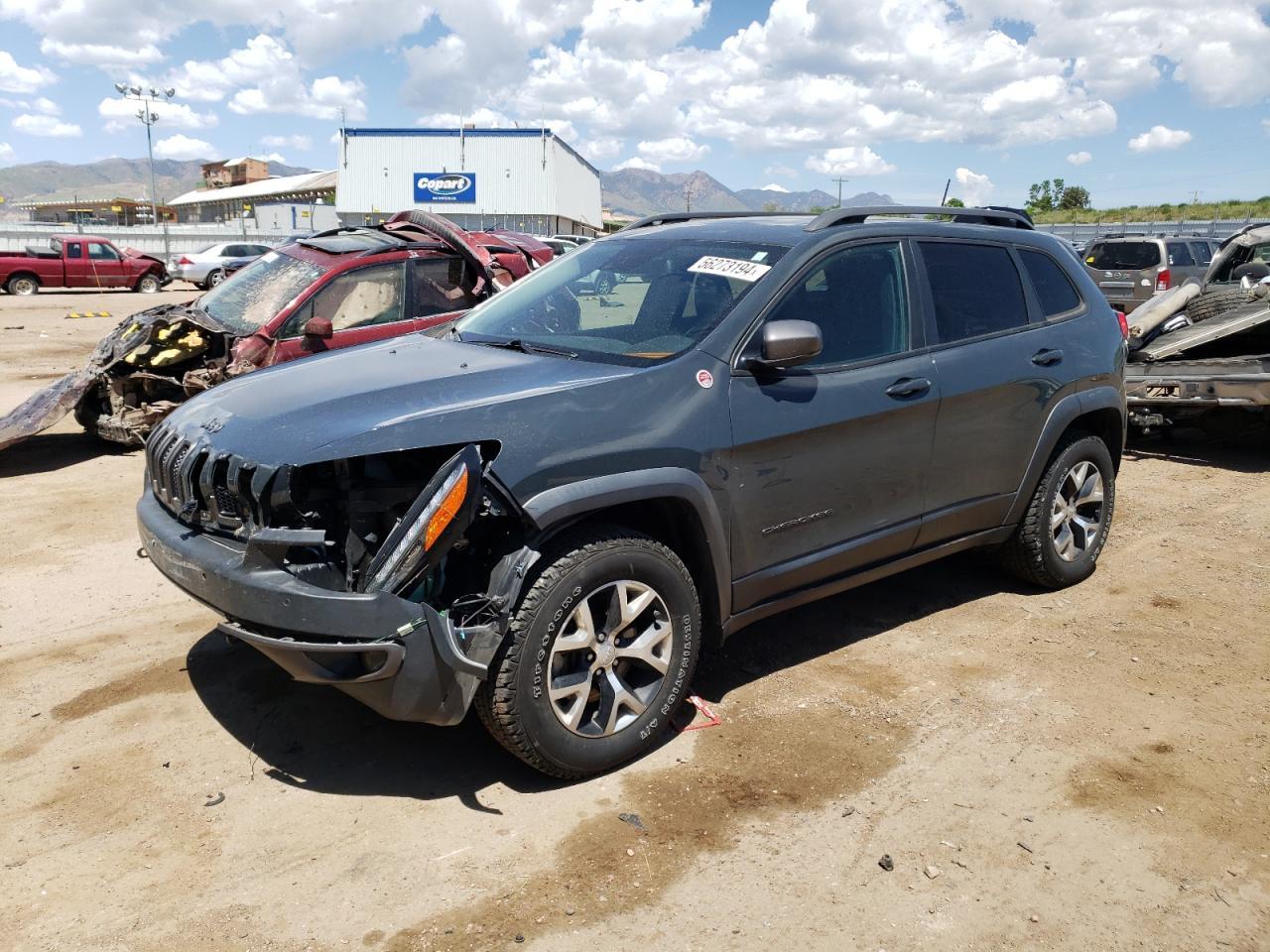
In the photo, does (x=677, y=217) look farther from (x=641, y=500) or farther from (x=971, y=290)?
(x=641, y=500)

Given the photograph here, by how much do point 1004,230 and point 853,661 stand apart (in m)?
2.28

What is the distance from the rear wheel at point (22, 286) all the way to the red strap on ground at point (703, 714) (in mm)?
27248

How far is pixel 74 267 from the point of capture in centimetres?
2664

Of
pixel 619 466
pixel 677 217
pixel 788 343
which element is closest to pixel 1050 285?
pixel 677 217

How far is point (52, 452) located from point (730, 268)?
7070 mm

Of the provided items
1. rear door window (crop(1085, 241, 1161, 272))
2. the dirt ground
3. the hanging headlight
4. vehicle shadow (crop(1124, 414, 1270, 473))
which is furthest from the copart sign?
the hanging headlight

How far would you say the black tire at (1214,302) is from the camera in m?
9.16

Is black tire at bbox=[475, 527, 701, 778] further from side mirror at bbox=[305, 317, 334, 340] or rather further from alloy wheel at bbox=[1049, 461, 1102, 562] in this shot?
side mirror at bbox=[305, 317, 334, 340]

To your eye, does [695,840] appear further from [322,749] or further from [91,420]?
[91,420]

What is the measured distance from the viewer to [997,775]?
3627 millimetres

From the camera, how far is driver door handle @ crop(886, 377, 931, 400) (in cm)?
423

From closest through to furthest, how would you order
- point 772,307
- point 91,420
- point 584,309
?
point 772,307, point 584,309, point 91,420

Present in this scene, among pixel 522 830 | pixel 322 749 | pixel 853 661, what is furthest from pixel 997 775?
pixel 322 749

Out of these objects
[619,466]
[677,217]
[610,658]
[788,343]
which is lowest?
[610,658]
